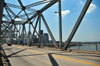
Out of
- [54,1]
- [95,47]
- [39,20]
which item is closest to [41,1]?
[54,1]

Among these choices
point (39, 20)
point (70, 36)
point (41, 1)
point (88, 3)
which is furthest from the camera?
point (39, 20)

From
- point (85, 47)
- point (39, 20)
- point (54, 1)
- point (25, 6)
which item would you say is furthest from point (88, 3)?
point (25, 6)

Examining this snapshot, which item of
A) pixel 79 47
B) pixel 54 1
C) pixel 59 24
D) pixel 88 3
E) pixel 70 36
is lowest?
pixel 79 47

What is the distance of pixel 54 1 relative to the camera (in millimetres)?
21578

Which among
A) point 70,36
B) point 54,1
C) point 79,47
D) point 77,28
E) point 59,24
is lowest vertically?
point 79,47

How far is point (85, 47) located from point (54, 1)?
1261 cm

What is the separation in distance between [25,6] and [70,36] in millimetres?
19811

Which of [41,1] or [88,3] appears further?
[41,1]

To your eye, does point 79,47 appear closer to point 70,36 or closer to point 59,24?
point 70,36

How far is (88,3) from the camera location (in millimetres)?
13211

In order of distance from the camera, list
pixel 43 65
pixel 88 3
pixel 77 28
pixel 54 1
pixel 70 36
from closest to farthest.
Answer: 1. pixel 43 65
2. pixel 88 3
3. pixel 77 28
4. pixel 70 36
5. pixel 54 1

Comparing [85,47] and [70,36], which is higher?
[70,36]

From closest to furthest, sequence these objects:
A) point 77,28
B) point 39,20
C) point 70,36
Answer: point 77,28 → point 70,36 → point 39,20

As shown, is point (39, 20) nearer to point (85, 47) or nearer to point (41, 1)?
point (41, 1)
